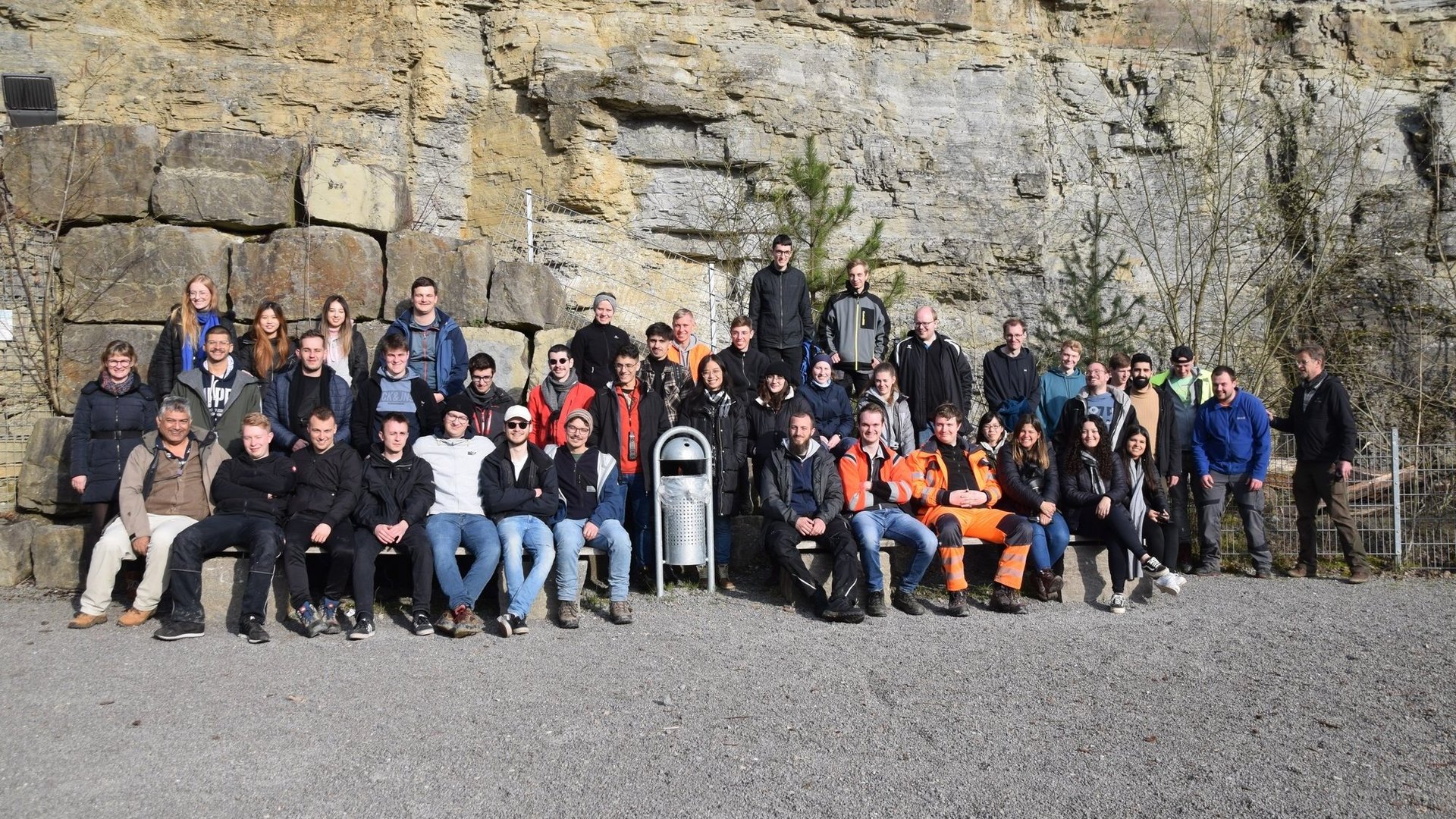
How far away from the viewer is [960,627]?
20.7ft

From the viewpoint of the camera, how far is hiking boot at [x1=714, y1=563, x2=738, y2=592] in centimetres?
724

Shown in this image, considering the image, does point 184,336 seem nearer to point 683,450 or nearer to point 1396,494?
point 683,450

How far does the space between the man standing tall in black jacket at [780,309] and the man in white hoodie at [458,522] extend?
2702mm

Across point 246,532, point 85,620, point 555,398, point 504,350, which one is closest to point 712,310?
point 504,350

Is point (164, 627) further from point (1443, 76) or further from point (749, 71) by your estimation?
point (1443, 76)

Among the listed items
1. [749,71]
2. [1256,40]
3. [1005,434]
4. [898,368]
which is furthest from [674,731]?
[1256,40]

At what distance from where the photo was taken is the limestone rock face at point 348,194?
8.73 metres

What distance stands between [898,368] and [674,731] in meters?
4.40

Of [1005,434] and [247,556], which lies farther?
[1005,434]

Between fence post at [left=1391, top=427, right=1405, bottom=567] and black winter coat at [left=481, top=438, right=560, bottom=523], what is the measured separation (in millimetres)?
6547

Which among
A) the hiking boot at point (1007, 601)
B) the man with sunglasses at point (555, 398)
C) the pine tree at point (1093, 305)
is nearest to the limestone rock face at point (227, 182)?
the man with sunglasses at point (555, 398)

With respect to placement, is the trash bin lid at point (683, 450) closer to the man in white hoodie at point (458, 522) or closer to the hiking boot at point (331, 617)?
the man in white hoodie at point (458, 522)

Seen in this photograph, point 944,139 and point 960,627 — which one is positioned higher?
point 944,139

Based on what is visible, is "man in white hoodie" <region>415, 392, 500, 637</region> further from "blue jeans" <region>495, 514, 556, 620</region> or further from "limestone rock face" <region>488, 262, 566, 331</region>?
"limestone rock face" <region>488, 262, 566, 331</region>
